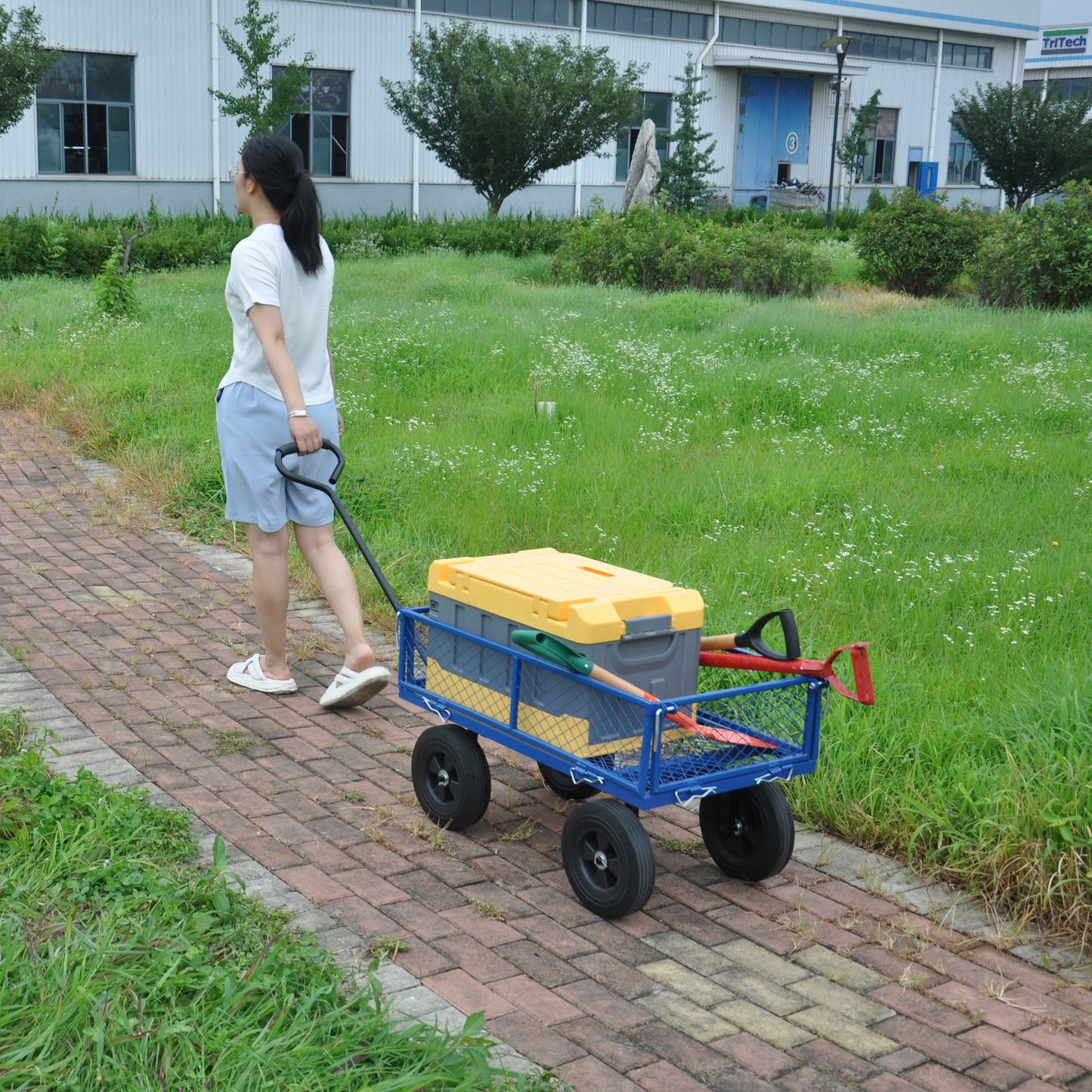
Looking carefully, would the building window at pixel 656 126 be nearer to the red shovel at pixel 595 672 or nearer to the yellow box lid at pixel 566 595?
the yellow box lid at pixel 566 595

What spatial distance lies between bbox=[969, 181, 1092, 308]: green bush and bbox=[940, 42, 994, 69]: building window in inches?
1405

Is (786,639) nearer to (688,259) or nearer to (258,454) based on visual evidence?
(258,454)

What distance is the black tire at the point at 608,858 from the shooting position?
3.50 m

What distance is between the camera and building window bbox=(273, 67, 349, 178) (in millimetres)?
31250

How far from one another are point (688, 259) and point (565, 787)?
45.2 ft

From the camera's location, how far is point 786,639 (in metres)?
3.70

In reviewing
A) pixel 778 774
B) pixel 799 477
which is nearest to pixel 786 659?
pixel 778 774

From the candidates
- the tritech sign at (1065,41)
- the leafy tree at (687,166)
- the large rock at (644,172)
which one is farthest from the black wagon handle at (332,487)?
the tritech sign at (1065,41)

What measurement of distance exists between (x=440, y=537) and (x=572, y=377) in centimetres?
384

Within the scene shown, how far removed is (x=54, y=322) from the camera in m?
13.5

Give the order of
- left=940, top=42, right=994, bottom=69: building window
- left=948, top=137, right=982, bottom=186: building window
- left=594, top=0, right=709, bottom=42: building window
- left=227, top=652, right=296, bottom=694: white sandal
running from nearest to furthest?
left=227, top=652, right=296, bottom=694: white sandal
left=594, top=0, right=709, bottom=42: building window
left=940, top=42, right=994, bottom=69: building window
left=948, top=137, right=982, bottom=186: building window

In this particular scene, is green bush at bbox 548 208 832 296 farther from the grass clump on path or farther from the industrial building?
the grass clump on path

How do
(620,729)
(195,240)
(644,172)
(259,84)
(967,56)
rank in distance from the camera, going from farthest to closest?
(967,56) → (644,172) → (259,84) → (195,240) → (620,729)

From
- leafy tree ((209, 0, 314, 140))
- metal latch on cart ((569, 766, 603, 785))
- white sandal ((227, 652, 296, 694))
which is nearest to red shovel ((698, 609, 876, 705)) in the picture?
metal latch on cart ((569, 766, 603, 785))
